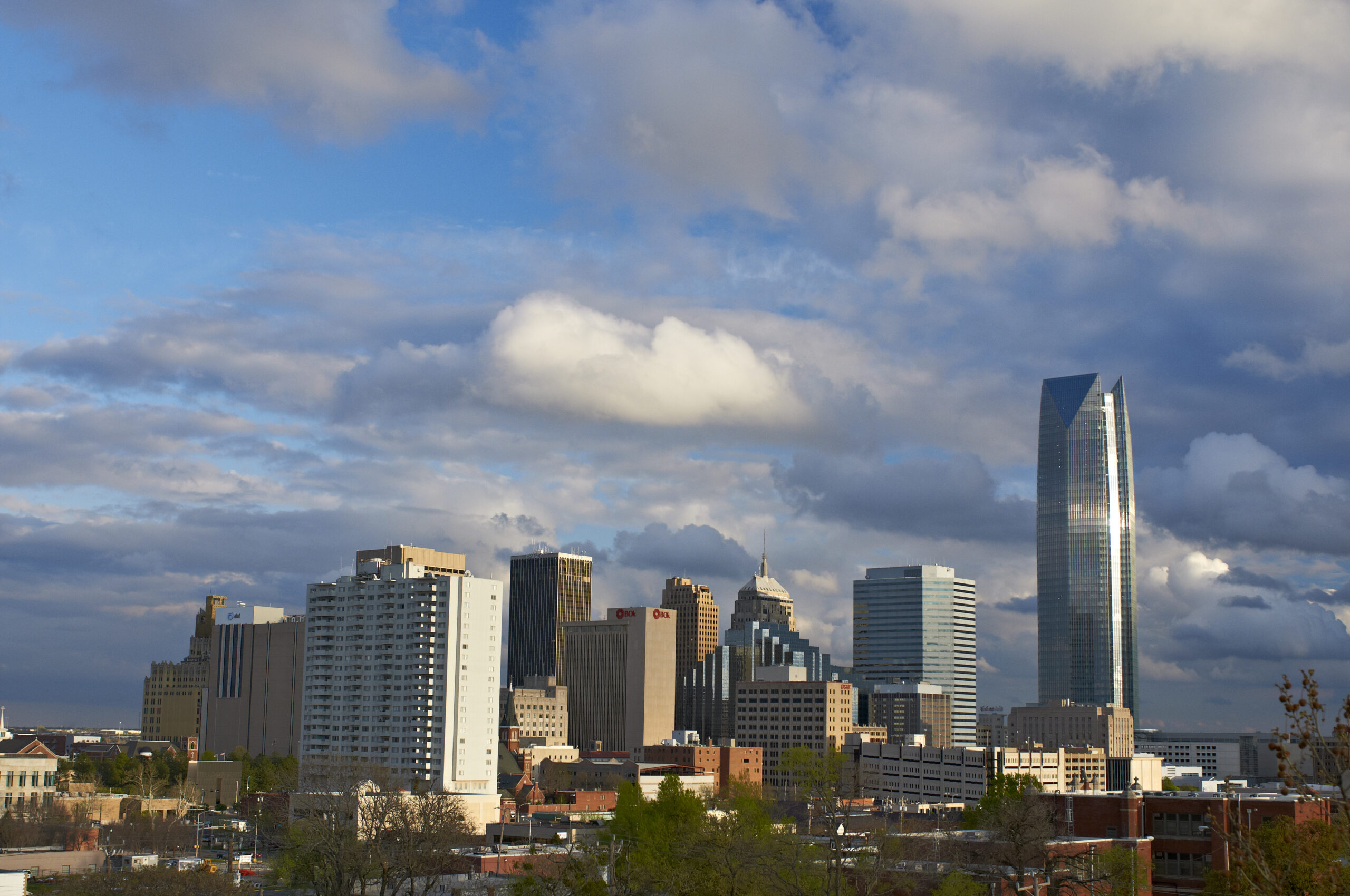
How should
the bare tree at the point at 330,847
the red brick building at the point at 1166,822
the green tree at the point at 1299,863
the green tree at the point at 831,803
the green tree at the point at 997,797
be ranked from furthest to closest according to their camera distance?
the green tree at the point at 997,797
the red brick building at the point at 1166,822
the bare tree at the point at 330,847
the green tree at the point at 831,803
the green tree at the point at 1299,863

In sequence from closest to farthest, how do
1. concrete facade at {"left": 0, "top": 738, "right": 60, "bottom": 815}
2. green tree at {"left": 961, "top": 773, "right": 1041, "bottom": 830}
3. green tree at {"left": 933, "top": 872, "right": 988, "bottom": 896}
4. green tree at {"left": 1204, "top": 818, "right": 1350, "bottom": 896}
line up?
green tree at {"left": 1204, "top": 818, "right": 1350, "bottom": 896}
green tree at {"left": 933, "top": 872, "right": 988, "bottom": 896}
green tree at {"left": 961, "top": 773, "right": 1041, "bottom": 830}
concrete facade at {"left": 0, "top": 738, "right": 60, "bottom": 815}

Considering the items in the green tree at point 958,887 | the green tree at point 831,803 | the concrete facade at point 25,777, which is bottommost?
the concrete facade at point 25,777

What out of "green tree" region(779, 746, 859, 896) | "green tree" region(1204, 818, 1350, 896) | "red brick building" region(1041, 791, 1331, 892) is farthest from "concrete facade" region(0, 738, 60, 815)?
"green tree" region(1204, 818, 1350, 896)

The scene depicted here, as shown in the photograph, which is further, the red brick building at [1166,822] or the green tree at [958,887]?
the red brick building at [1166,822]

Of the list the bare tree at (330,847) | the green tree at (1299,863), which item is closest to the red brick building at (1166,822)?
the bare tree at (330,847)

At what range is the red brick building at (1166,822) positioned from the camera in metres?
99.9

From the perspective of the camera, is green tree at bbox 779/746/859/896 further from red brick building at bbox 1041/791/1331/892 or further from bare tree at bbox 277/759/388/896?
bare tree at bbox 277/759/388/896

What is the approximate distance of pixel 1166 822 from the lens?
345ft

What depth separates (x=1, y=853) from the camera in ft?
343

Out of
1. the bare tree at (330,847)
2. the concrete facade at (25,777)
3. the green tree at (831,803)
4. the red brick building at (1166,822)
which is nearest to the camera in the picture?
the green tree at (831,803)

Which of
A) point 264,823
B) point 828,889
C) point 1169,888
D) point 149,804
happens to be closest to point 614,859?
point 828,889

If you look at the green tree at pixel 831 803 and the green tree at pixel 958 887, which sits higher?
the green tree at pixel 831 803

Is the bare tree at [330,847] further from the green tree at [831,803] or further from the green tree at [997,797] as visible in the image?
the green tree at [997,797]

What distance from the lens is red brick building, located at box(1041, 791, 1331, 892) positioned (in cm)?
9994
